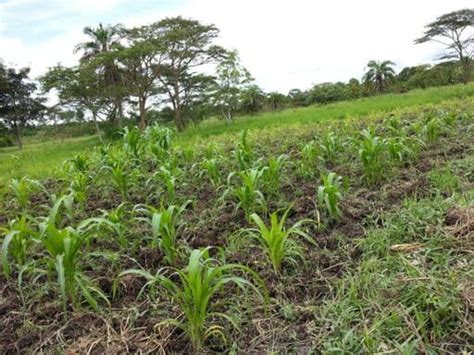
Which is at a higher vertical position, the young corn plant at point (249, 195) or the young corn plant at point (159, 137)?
the young corn plant at point (159, 137)

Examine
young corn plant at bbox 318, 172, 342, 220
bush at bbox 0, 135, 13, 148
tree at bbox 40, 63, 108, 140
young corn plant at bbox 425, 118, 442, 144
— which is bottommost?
young corn plant at bbox 318, 172, 342, 220

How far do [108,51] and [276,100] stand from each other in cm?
1295

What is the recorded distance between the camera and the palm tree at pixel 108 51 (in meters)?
18.4

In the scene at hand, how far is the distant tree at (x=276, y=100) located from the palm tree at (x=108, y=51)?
1012 centimetres

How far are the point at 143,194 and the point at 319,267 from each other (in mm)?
1968

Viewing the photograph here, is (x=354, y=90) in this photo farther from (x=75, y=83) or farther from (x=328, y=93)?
(x=75, y=83)

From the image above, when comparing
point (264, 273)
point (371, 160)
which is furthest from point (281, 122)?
point (264, 273)

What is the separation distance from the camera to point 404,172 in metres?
3.24

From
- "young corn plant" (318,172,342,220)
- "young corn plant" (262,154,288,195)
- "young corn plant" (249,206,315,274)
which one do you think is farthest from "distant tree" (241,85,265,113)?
"young corn plant" (249,206,315,274)

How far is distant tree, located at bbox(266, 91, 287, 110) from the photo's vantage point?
26.2 m

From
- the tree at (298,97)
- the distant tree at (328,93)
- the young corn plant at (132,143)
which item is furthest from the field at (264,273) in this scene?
the tree at (298,97)

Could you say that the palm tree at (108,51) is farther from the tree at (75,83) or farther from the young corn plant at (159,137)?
the young corn plant at (159,137)

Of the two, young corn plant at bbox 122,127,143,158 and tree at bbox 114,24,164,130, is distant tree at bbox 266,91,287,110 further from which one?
young corn plant at bbox 122,127,143,158

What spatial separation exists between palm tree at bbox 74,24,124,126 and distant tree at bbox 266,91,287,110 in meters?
10.1
